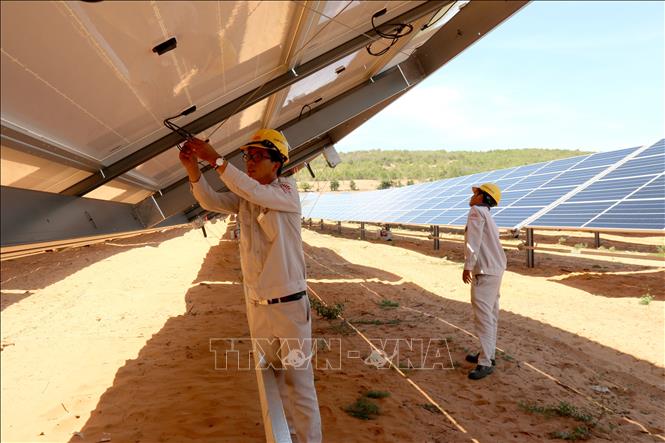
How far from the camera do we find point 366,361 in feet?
16.6

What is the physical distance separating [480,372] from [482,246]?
4.25 ft

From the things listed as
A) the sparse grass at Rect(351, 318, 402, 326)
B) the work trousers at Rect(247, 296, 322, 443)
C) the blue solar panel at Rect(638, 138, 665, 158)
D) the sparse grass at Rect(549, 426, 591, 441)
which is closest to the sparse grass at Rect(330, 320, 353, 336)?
the sparse grass at Rect(351, 318, 402, 326)

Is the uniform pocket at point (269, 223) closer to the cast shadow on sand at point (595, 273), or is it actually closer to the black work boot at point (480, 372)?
A: the black work boot at point (480, 372)

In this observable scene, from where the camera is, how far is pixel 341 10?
258 cm

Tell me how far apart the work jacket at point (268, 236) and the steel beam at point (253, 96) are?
80cm

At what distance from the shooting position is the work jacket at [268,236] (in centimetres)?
254

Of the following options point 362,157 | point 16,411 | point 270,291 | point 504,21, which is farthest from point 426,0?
point 362,157

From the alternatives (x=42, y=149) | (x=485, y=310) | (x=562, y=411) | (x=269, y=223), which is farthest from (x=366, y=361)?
(x=42, y=149)

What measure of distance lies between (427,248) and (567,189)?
20.8ft

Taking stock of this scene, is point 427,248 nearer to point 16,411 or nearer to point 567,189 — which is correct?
point 567,189

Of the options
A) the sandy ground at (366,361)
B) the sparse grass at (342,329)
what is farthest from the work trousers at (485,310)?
the sparse grass at (342,329)

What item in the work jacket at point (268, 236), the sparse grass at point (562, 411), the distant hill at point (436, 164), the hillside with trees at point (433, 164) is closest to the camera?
the work jacket at point (268, 236)

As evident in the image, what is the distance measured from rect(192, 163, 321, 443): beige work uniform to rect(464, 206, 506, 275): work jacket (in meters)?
2.48

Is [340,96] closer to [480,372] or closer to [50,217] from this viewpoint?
[480,372]
